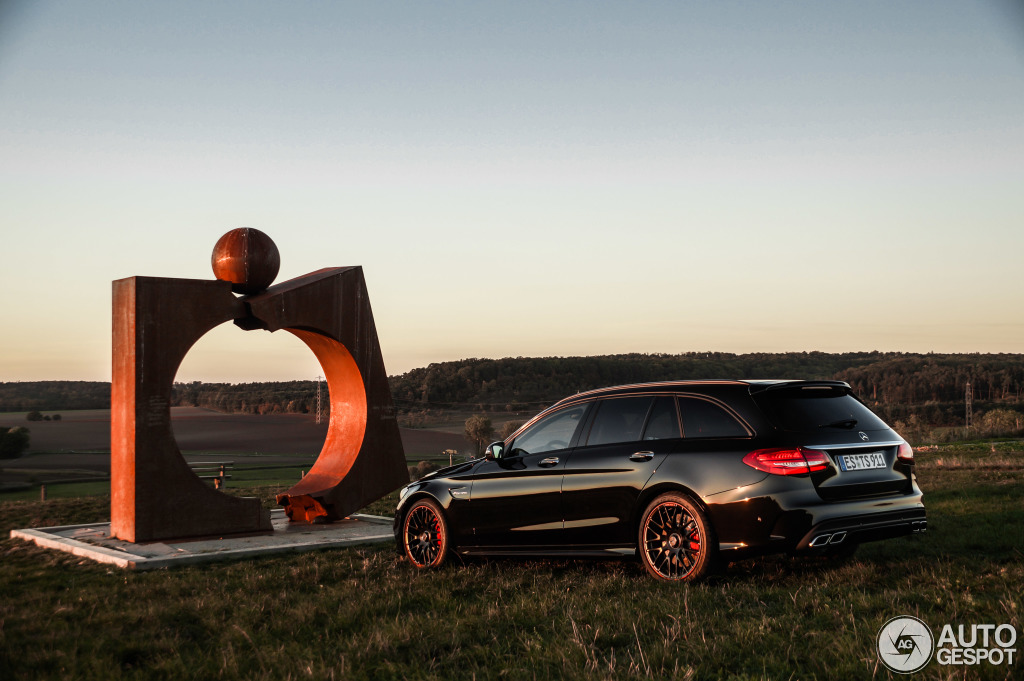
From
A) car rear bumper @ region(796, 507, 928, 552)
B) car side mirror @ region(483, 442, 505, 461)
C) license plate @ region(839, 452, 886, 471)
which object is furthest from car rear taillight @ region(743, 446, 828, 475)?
car side mirror @ region(483, 442, 505, 461)

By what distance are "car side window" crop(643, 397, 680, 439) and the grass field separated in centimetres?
117

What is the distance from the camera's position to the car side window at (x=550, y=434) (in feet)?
24.8

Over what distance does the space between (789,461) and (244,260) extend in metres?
8.57

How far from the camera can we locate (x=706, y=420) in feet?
21.4

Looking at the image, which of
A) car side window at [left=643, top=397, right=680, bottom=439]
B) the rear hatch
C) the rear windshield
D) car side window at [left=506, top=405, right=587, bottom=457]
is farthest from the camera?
car side window at [left=506, top=405, right=587, bottom=457]

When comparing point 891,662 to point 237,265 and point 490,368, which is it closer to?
point 237,265

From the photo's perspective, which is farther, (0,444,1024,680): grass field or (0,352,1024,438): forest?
(0,352,1024,438): forest

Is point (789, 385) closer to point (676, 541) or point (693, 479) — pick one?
point (693, 479)

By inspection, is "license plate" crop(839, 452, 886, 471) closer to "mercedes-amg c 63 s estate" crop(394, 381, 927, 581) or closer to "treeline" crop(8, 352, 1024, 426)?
"mercedes-amg c 63 s estate" crop(394, 381, 927, 581)

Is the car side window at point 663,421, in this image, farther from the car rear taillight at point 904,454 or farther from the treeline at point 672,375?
the treeline at point 672,375

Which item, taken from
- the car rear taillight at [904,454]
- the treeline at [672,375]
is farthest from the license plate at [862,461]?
the treeline at [672,375]

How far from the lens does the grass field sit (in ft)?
13.9

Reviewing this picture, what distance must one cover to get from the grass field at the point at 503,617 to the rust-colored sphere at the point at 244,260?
4.96 m

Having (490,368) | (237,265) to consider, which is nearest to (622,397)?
(237,265)
